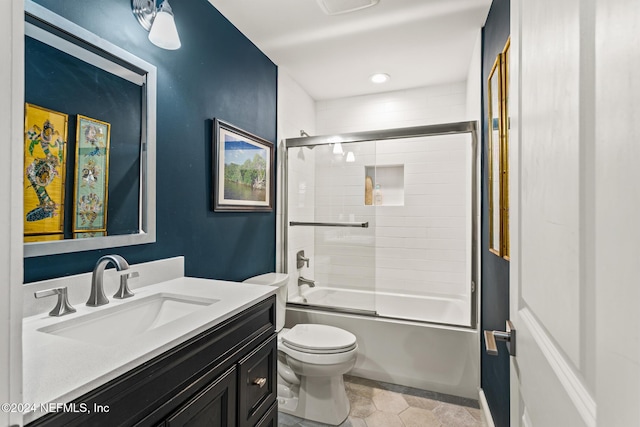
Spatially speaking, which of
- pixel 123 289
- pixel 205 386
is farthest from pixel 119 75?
pixel 205 386

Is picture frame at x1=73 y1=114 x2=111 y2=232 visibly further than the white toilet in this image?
No

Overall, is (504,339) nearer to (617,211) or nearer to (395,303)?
(617,211)

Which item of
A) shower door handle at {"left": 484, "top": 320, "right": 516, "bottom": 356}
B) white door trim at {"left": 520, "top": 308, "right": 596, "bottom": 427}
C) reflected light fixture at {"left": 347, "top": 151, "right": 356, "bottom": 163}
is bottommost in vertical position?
shower door handle at {"left": 484, "top": 320, "right": 516, "bottom": 356}

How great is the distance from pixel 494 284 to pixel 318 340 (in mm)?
1088

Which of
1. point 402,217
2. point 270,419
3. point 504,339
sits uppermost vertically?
point 402,217

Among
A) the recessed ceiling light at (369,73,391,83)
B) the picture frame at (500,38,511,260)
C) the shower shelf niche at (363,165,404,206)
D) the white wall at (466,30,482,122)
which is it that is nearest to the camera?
the picture frame at (500,38,511,260)

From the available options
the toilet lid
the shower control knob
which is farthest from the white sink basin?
the shower control knob

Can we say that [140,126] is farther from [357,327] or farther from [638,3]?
[357,327]

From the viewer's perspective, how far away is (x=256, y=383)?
1257 mm

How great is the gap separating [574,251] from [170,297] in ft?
4.45

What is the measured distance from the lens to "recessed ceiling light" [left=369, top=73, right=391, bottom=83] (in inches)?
111

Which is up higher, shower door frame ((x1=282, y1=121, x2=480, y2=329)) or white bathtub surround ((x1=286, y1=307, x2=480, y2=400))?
shower door frame ((x1=282, y1=121, x2=480, y2=329))

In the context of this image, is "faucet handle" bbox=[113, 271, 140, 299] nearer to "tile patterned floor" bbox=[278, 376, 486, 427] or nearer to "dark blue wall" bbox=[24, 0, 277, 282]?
"dark blue wall" bbox=[24, 0, 277, 282]

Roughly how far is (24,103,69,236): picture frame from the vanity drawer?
833 mm
